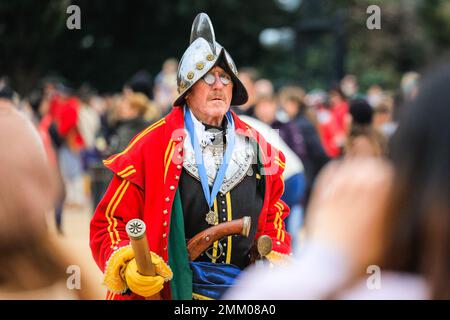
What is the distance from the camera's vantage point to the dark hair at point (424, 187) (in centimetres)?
164

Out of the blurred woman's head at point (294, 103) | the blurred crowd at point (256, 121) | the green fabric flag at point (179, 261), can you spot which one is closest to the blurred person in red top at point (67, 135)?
the blurred crowd at point (256, 121)

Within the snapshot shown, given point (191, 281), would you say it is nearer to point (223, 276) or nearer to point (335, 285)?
point (223, 276)

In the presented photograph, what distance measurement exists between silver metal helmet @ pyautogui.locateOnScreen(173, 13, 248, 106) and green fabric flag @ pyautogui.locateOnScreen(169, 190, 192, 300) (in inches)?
19.1

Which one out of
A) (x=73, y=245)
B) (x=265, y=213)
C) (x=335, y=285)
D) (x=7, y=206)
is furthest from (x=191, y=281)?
(x=335, y=285)

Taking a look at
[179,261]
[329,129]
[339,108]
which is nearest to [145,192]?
[179,261]

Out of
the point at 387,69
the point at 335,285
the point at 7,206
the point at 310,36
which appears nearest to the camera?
the point at 335,285

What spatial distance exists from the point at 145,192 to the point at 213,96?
492mm

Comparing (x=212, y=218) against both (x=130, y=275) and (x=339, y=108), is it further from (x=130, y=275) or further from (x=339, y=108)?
(x=339, y=108)

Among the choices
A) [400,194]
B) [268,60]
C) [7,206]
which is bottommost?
[400,194]

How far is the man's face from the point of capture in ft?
13.0

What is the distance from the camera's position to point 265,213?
4.00m

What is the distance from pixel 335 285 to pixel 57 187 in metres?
0.73

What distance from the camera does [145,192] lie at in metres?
3.87

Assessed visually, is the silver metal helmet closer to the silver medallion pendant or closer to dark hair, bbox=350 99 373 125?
the silver medallion pendant
